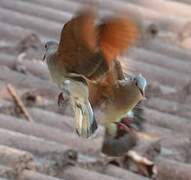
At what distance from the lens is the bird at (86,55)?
1763 mm

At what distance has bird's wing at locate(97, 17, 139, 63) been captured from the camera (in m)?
1.76

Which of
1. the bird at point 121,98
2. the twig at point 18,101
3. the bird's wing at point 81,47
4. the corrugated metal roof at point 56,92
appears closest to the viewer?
the bird's wing at point 81,47

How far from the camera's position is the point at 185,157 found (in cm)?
250

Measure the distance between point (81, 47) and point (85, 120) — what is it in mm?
145

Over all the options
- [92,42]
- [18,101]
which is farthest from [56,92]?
[92,42]

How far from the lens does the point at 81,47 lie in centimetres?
180

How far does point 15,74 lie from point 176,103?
1.68 feet

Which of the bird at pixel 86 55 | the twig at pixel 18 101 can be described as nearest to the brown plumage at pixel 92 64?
the bird at pixel 86 55

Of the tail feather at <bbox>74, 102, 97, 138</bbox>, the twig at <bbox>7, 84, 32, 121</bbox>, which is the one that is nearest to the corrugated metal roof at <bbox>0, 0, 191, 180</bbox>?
the twig at <bbox>7, 84, 32, 121</bbox>

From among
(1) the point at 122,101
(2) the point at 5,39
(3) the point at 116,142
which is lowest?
(2) the point at 5,39

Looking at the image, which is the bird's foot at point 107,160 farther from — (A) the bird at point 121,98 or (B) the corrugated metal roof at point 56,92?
(A) the bird at point 121,98

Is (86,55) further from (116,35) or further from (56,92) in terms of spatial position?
(56,92)

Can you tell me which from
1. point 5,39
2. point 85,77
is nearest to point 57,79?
point 85,77

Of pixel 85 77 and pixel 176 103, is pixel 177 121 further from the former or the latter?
pixel 85 77
